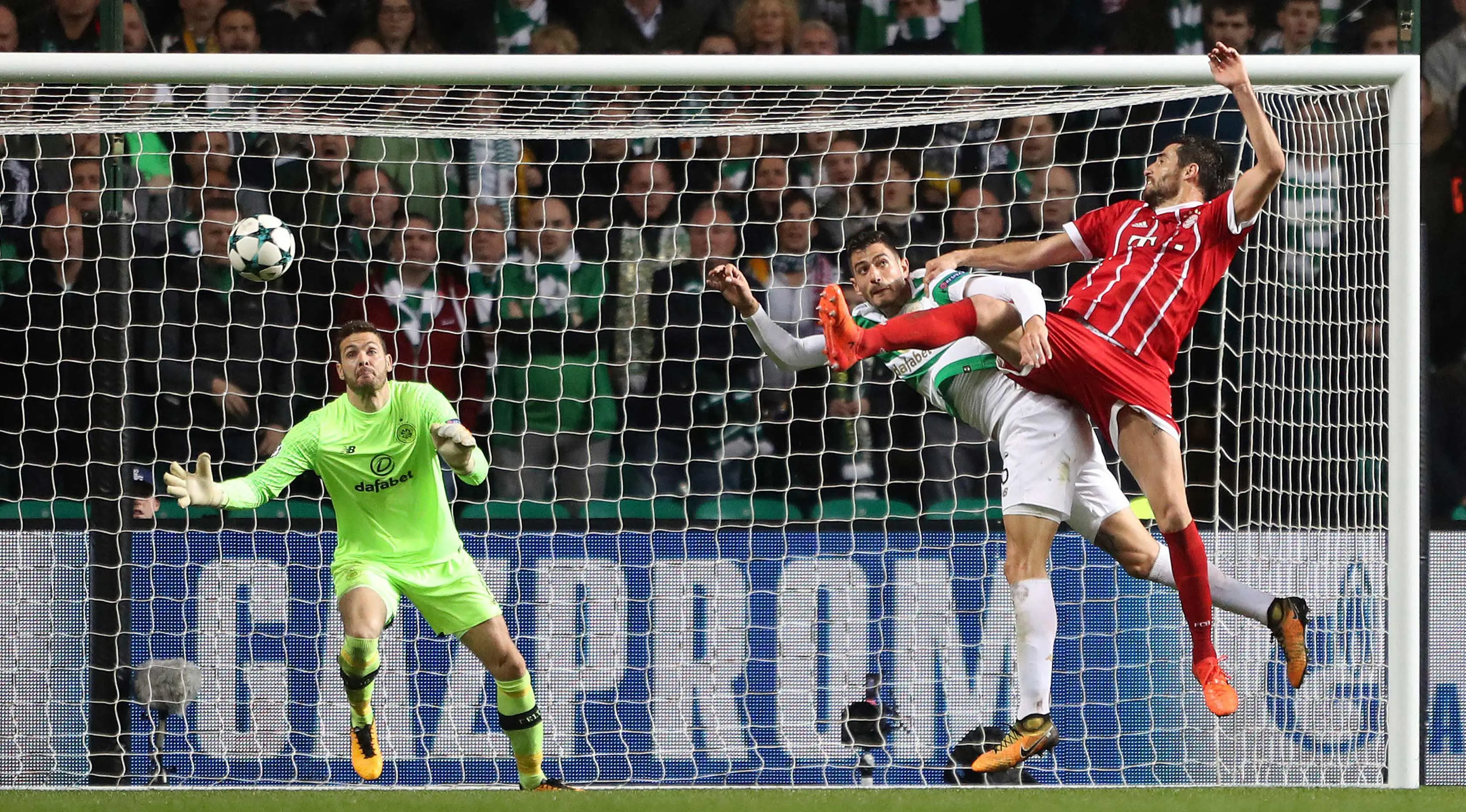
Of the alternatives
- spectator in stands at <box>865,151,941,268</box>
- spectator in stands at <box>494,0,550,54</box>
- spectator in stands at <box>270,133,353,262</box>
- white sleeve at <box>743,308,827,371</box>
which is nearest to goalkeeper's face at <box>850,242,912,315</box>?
white sleeve at <box>743,308,827,371</box>

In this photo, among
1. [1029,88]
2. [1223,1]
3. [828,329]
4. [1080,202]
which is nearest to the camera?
[828,329]

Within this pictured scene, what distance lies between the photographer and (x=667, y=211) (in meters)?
6.73

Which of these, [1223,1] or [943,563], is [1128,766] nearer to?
[943,563]

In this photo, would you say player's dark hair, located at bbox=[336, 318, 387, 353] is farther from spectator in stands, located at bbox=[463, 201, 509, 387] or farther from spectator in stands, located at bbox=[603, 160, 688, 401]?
spectator in stands, located at bbox=[603, 160, 688, 401]

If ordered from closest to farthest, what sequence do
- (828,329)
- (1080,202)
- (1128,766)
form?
(828,329) < (1128,766) < (1080,202)

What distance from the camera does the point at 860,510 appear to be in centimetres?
641

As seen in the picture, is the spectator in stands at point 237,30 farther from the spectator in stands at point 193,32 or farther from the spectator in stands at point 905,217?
the spectator in stands at point 905,217

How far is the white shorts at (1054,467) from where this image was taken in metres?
5.25

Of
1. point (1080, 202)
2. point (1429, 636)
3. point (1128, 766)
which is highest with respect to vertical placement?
point (1080, 202)

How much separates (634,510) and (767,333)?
49.8 inches

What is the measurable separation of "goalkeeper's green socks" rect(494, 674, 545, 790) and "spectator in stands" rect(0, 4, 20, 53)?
3556 mm

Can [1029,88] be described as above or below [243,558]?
above

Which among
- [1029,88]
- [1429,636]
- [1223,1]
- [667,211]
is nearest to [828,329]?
[1029,88]

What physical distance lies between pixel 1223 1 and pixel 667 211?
106 inches
